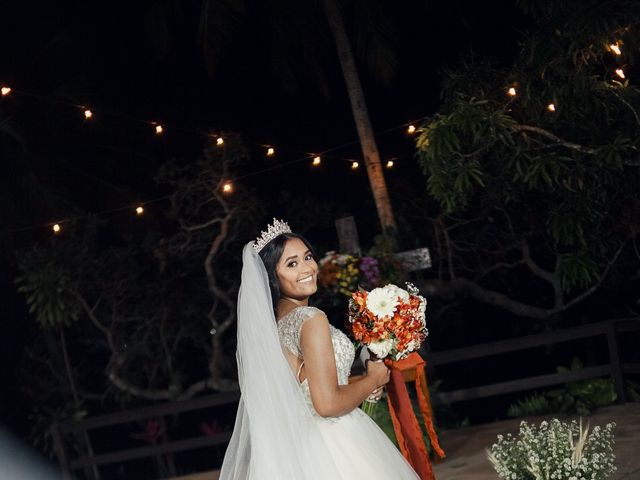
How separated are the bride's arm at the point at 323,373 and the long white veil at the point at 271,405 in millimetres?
159

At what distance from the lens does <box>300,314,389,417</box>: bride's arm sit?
13.0ft

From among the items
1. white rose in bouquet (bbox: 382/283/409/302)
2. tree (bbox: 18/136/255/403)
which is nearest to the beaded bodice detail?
white rose in bouquet (bbox: 382/283/409/302)

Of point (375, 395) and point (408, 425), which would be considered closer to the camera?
point (375, 395)

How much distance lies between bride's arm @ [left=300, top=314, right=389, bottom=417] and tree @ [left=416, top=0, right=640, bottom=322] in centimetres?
463

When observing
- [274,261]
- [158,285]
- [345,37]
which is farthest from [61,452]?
[274,261]

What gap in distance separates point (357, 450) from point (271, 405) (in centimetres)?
42

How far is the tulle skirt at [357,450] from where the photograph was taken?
4.30m

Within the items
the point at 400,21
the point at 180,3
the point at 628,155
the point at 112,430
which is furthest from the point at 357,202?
the point at 628,155

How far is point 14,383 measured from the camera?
1448 centimetres

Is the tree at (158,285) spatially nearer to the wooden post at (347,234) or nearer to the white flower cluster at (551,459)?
the wooden post at (347,234)

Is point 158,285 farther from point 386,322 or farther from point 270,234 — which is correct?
point 386,322

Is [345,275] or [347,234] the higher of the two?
[347,234]

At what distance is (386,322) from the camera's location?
14.1ft

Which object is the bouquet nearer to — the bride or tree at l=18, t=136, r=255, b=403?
the bride
